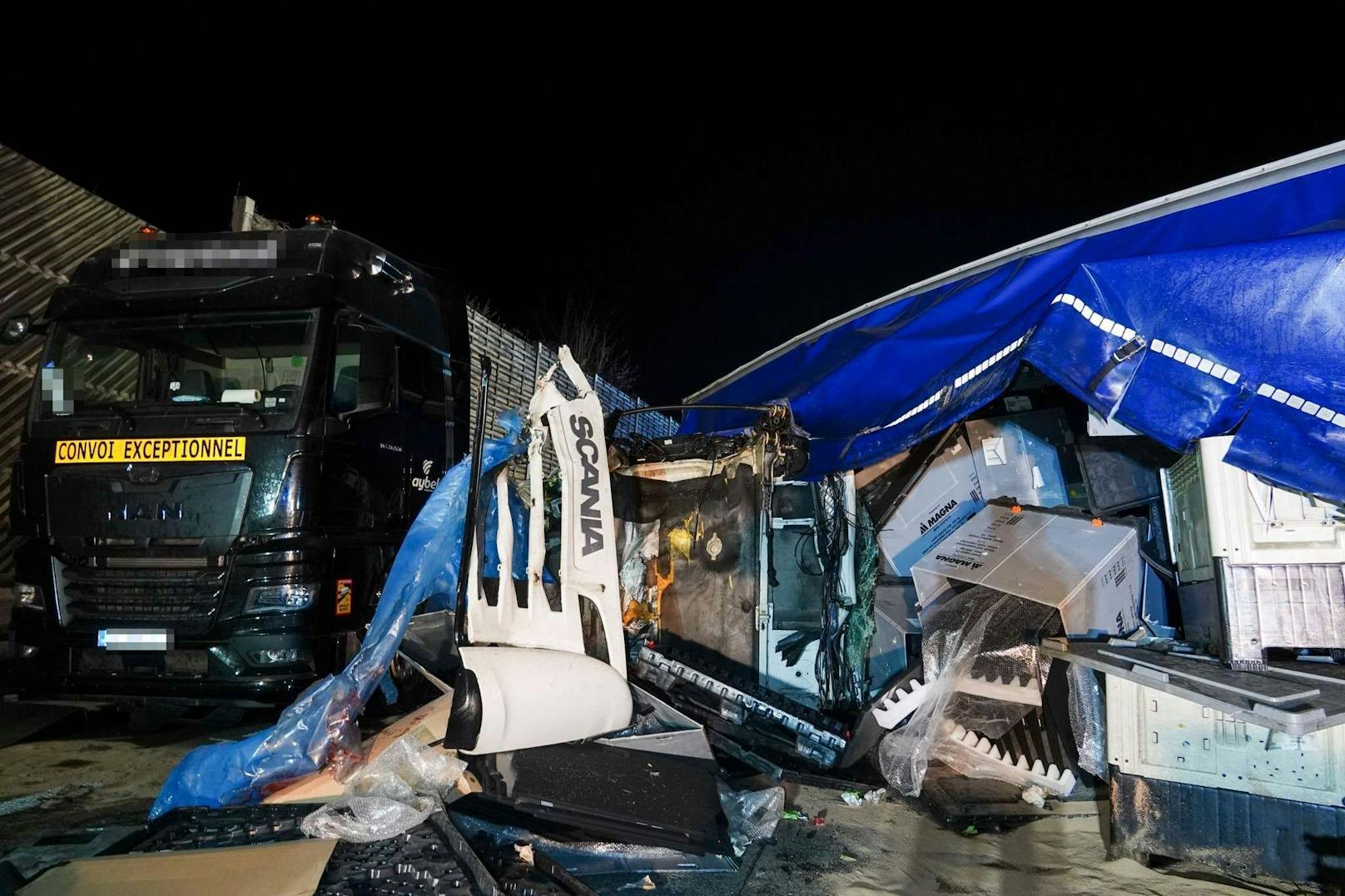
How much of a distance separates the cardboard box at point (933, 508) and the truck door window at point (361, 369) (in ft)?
11.1

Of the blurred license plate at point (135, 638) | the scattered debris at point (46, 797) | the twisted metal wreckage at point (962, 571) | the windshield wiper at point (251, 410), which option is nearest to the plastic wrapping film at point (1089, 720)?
the twisted metal wreckage at point (962, 571)

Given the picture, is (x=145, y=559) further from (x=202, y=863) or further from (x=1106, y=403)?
(x=1106, y=403)

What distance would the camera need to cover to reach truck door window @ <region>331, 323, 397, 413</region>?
13.9ft

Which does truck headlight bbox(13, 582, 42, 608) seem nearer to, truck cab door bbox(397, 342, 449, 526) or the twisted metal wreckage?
the twisted metal wreckage

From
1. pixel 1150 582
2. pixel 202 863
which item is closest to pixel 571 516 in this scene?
pixel 202 863

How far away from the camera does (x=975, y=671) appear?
3.87 metres

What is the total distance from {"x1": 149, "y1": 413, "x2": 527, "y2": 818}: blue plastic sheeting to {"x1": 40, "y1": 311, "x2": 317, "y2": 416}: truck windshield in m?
1.26

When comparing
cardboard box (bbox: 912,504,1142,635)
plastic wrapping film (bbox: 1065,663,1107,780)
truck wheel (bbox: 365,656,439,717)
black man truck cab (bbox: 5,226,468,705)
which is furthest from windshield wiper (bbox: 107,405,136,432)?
plastic wrapping film (bbox: 1065,663,1107,780)

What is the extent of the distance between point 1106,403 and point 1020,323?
556 mm

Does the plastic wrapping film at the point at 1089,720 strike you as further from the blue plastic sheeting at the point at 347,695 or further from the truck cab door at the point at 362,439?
the truck cab door at the point at 362,439

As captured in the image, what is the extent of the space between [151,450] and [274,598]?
1091mm

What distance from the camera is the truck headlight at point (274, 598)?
3.85 meters

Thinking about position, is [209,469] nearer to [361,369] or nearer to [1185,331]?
[361,369]

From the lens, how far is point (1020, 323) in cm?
358
